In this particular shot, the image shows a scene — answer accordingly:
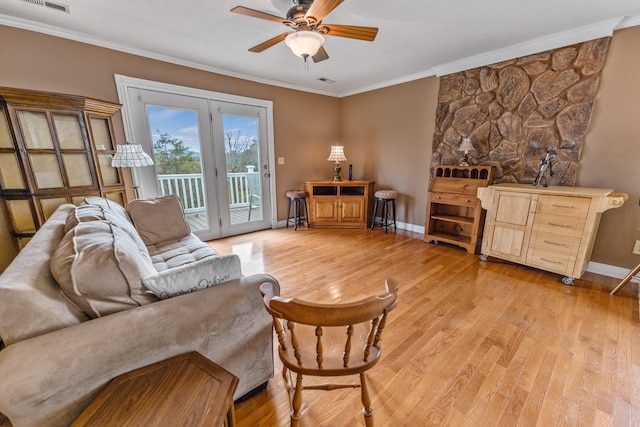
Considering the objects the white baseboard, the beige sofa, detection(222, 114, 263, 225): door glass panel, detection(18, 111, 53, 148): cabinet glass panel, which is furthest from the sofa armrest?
the white baseboard

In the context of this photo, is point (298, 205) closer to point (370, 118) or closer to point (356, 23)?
point (370, 118)

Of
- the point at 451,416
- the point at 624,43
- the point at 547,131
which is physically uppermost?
the point at 624,43

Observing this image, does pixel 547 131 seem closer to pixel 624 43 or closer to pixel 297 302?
pixel 624 43

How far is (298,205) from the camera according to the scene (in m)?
4.61

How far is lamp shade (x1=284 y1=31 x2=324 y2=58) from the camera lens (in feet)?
5.97

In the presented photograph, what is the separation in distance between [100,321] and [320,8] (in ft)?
6.54

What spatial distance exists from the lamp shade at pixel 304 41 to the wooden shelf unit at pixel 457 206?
2495 mm

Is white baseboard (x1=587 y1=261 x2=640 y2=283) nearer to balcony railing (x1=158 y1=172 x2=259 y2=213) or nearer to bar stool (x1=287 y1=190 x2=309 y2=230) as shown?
bar stool (x1=287 y1=190 x2=309 y2=230)

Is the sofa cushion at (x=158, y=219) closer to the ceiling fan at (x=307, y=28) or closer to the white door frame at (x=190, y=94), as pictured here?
the white door frame at (x=190, y=94)

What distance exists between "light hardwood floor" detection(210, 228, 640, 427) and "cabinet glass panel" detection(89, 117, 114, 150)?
199cm

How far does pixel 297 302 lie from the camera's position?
84 centimetres

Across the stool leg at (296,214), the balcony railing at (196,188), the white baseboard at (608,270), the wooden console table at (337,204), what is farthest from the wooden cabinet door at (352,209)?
the white baseboard at (608,270)

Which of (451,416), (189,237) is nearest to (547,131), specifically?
(451,416)

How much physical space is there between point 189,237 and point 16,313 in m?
1.85
